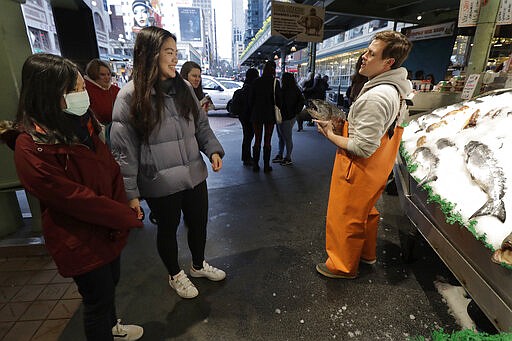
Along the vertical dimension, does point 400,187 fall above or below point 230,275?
above

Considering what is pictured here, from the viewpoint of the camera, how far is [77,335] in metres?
1.76

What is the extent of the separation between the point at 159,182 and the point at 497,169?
195 centimetres

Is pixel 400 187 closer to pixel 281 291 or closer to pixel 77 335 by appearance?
pixel 281 291

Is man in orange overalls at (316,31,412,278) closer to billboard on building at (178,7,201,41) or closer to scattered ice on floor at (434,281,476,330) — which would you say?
scattered ice on floor at (434,281,476,330)

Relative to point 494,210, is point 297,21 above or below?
above

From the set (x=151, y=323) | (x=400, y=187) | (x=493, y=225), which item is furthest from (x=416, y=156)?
(x=151, y=323)

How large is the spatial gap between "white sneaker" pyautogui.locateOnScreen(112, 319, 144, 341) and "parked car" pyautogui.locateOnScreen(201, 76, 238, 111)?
10385mm

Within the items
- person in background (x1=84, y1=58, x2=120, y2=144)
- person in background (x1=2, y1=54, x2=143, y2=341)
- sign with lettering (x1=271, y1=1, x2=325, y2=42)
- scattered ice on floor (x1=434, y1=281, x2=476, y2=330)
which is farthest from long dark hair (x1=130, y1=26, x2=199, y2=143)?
sign with lettering (x1=271, y1=1, x2=325, y2=42)

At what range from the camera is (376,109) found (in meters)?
1.67

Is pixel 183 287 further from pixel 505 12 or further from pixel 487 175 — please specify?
pixel 505 12

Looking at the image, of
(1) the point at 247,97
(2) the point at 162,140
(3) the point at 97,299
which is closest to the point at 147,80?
(2) the point at 162,140

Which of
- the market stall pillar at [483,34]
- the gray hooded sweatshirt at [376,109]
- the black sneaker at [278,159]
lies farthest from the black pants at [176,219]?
the market stall pillar at [483,34]

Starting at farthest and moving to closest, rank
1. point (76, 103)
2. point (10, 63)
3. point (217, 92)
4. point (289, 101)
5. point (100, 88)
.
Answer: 1. point (217, 92)
2. point (289, 101)
3. point (100, 88)
4. point (10, 63)
5. point (76, 103)

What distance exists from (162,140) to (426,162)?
1.85 m
